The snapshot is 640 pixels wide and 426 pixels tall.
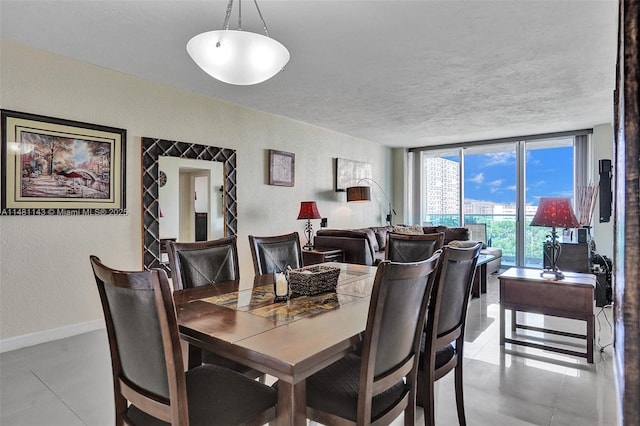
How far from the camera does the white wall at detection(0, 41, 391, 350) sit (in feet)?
9.77

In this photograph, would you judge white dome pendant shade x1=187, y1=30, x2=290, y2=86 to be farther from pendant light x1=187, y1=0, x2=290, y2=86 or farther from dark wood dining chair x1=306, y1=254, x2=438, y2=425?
dark wood dining chair x1=306, y1=254, x2=438, y2=425

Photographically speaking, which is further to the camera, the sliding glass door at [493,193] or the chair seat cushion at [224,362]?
the sliding glass door at [493,193]

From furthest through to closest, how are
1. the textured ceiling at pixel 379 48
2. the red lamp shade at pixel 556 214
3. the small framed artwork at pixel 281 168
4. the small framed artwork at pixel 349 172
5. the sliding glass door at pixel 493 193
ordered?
the sliding glass door at pixel 493 193 < the small framed artwork at pixel 349 172 < the small framed artwork at pixel 281 168 < the red lamp shade at pixel 556 214 < the textured ceiling at pixel 379 48

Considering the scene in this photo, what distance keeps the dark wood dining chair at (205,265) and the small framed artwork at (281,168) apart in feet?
9.42

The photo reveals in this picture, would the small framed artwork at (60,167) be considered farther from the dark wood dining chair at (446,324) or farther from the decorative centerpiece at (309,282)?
the dark wood dining chair at (446,324)

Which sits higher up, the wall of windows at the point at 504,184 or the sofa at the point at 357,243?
the wall of windows at the point at 504,184

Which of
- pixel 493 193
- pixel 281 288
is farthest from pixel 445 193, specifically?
pixel 281 288

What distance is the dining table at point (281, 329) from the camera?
3.73 ft

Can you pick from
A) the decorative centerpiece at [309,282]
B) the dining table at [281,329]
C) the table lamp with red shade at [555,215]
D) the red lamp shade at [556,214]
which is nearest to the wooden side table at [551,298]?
the table lamp with red shade at [555,215]

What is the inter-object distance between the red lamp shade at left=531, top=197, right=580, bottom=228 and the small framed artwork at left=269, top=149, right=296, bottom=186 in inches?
131

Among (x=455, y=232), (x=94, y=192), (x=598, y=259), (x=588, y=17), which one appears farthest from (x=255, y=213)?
(x=598, y=259)

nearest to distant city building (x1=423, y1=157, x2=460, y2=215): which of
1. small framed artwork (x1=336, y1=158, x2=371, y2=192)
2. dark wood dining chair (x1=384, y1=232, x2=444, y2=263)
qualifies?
small framed artwork (x1=336, y1=158, x2=371, y2=192)

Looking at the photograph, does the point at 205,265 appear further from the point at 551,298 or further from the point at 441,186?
the point at 441,186

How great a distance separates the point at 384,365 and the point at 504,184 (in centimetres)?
686
